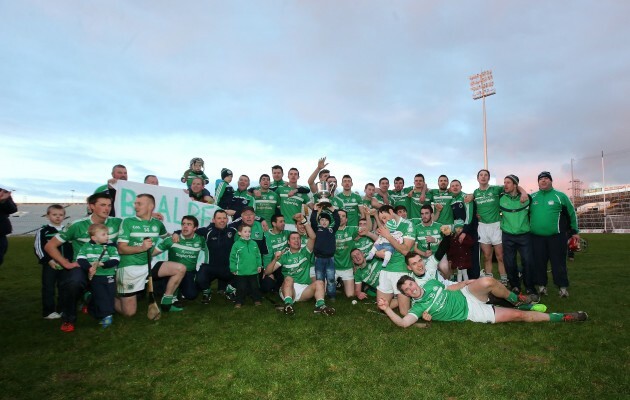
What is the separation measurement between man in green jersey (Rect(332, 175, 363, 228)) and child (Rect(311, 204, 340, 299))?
1.78 m

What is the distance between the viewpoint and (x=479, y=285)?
536 centimetres

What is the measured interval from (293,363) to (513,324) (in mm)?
3389

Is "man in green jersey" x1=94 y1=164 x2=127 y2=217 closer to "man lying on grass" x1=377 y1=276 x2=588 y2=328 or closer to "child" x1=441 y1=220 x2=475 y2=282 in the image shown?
"man lying on grass" x1=377 y1=276 x2=588 y2=328

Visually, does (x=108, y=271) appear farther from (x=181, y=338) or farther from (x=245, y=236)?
(x=245, y=236)

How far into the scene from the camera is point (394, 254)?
6480 millimetres

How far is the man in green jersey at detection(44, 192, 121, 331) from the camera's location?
5457mm

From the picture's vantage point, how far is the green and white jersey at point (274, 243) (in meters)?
7.92

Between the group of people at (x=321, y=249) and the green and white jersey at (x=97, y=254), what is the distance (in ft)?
0.07

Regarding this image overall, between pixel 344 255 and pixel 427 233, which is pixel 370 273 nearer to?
pixel 344 255

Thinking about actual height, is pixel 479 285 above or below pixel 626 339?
above

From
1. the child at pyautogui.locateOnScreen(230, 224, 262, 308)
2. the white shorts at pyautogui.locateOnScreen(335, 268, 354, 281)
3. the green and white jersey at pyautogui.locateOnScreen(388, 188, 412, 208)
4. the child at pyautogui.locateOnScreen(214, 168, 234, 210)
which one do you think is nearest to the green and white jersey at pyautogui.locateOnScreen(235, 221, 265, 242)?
the child at pyautogui.locateOnScreen(230, 224, 262, 308)

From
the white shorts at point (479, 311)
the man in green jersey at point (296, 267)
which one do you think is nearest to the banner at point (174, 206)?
the man in green jersey at point (296, 267)

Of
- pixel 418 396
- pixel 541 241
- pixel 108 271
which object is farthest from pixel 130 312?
pixel 541 241

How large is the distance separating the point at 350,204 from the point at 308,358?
541 centimetres
